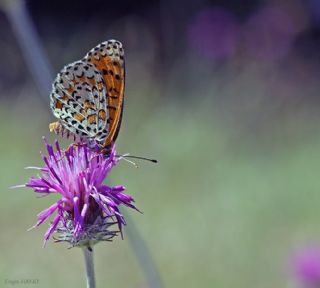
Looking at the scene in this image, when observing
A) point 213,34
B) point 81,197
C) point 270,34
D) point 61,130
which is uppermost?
point 213,34

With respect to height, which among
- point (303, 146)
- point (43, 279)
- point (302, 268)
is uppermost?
point (303, 146)

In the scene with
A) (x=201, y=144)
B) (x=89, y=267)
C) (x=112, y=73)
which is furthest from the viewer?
(x=201, y=144)

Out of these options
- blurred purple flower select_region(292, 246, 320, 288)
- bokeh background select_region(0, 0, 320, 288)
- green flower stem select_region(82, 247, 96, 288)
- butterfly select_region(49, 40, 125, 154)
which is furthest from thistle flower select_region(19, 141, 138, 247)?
blurred purple flower select_region(292, 246, 320, 288)

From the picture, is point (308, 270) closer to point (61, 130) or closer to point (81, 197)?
point (61, 130)

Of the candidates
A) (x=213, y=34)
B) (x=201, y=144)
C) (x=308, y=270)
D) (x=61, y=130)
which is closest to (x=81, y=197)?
(x=61, y=130)

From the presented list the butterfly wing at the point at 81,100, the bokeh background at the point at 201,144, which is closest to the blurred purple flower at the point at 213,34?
the bokeh background at the point at 201,144

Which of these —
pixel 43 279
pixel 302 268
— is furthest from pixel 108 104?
pixel 43 279

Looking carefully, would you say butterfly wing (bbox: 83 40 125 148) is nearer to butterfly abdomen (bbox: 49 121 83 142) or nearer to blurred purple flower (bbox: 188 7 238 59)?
butterfly abdomen (bbox: 49 121 83 142)

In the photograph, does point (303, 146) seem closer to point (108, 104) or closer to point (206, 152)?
point (206, 152)
